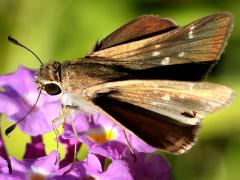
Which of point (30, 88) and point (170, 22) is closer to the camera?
point (170, 22)

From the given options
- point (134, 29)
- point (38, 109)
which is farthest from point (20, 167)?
point (134, 29)

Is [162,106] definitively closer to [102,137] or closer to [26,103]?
[102,137]

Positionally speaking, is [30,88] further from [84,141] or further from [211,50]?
[211,50]

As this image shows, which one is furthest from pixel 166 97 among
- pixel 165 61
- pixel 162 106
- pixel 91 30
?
pixel 91 30

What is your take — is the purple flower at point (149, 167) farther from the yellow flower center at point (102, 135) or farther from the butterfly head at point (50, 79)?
the butterfly head at point (50, 79)

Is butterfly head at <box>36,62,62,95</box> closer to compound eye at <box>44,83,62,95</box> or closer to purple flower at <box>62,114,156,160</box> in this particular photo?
compound eye at <box>44,83,62,95</box>

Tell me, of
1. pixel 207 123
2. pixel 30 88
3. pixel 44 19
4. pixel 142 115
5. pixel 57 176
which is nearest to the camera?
pixel 57 176

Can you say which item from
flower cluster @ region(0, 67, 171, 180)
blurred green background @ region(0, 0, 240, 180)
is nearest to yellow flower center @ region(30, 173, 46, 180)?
flower cluster @ region(0, 67, 171, 180)
